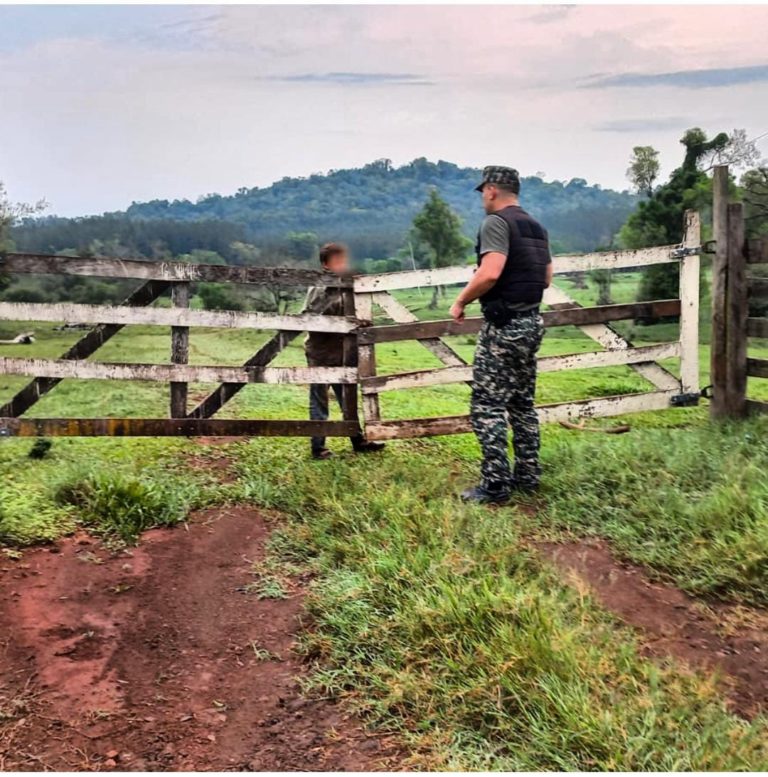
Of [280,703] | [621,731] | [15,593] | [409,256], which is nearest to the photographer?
[621,731]

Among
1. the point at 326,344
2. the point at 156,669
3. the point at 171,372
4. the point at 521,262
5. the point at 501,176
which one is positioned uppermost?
the point at 501,176

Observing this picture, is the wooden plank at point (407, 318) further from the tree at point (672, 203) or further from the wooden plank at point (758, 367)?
the tree at point (672, 203)

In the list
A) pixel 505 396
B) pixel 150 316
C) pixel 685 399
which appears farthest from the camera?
pixel 685 399

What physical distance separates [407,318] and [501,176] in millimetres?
1680

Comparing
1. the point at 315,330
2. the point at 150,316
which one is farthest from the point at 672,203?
the point at 150,316

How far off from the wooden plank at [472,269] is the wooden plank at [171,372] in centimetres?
74

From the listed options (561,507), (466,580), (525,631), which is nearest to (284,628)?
(466,580)

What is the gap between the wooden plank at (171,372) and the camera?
5273mm

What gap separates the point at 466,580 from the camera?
132 inches

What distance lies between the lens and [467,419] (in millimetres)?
6035

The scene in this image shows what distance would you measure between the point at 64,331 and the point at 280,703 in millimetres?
7262

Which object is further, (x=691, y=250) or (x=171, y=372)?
(x=691, y=250)

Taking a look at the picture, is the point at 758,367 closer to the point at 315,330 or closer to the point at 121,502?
the point at 315,330

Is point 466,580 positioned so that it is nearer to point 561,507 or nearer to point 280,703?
point 280,703
